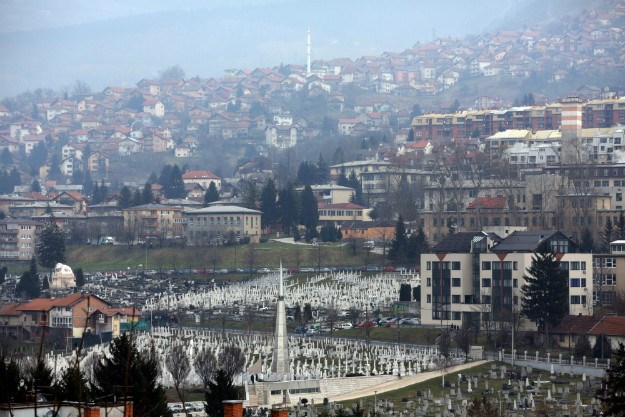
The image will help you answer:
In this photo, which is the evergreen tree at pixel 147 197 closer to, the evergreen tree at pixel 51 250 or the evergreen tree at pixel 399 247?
the evergreen tree at pixel 51 250

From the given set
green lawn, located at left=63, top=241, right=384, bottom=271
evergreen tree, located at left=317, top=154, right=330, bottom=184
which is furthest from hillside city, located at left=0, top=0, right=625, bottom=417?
green lawn, located at left=63, top=241, right=384, bottom=271

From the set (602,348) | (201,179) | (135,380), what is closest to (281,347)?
(602,348)

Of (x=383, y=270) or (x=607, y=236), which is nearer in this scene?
(x=607, y=236)

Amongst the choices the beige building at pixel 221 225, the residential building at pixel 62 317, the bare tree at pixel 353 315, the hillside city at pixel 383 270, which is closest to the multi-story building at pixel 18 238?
the hillside city at pixel 383 270

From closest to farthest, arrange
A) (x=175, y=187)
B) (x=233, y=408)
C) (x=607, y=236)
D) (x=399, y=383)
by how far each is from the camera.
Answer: (x=233, y=408) < (x=399, y=383) < (x=607, y=236) < (x=175, y=187)

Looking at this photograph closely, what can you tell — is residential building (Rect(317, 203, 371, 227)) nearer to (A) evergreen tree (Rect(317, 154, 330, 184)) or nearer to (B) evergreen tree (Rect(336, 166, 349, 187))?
(B) evergreen tree (Rect(336, 166, 349, 187))

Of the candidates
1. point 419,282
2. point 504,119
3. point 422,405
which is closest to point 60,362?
point 422,405

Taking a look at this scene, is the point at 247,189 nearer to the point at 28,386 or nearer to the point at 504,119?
the point at 504,119

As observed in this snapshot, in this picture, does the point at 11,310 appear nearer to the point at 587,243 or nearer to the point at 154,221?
the point at 587,243

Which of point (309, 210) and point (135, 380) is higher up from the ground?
point (309, 210)
